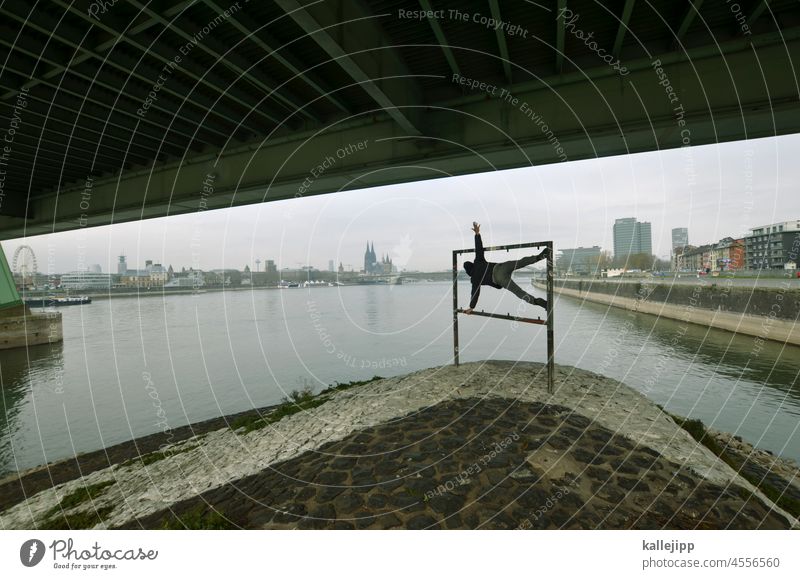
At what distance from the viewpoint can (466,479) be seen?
443 cm

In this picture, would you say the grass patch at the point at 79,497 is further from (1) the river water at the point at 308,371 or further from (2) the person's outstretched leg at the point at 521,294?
(2) the person's outstretched leg at the point at 521,294

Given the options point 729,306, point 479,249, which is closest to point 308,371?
point 479,249

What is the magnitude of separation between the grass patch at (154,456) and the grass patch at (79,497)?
88 centimetres

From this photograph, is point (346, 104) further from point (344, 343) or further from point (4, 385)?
point (4, 385)

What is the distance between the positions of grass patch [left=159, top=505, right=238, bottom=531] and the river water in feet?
29.0

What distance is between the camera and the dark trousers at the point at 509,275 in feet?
24.3

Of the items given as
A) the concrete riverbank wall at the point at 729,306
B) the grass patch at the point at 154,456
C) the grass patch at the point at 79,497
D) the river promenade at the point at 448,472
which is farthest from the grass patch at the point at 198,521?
the concrete riverbank wall at the point at 729,306

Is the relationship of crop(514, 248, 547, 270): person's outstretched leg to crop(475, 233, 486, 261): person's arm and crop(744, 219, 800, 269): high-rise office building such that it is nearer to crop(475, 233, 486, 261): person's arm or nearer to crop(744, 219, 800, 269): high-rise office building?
crop(475, 233, 486, 261): person's arm

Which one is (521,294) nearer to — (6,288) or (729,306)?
(729,306)

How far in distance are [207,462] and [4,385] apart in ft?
72.7

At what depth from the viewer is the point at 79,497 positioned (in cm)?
662

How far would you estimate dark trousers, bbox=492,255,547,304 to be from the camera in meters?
7.40
